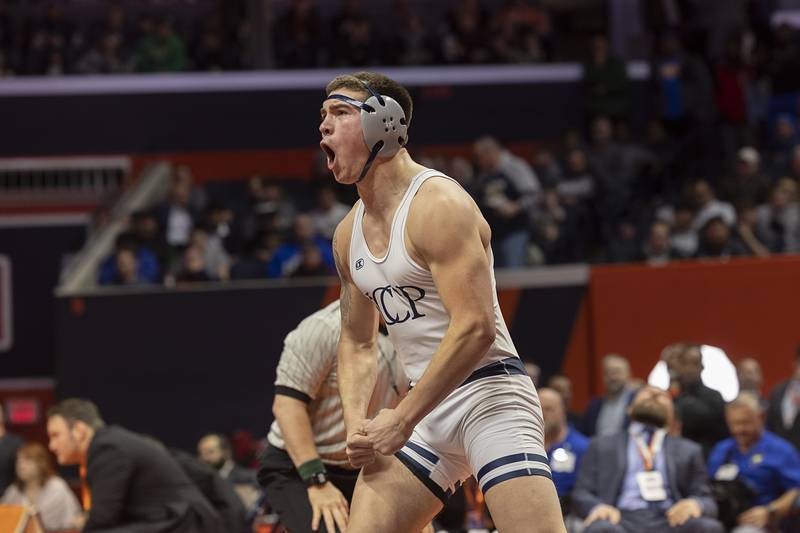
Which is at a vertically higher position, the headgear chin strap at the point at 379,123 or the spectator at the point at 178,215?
the headgear chin strap at the point at 379,123

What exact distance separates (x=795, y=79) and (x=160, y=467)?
36.9ft

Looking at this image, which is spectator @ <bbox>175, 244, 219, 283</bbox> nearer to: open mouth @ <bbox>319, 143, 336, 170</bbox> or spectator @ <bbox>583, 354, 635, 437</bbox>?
spectator @ <bbox>583, 354, 635, 437</bbox>

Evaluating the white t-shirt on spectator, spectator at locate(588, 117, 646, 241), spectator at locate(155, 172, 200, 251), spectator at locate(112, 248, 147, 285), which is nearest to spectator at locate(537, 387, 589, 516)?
the white t-shirt on spectator

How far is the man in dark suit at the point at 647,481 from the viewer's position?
786 centimetres

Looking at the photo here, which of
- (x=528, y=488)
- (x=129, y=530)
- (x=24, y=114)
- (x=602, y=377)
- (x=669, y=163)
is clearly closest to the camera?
(x=528, y=488)

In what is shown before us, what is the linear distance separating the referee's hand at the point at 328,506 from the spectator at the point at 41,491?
4.81 metres

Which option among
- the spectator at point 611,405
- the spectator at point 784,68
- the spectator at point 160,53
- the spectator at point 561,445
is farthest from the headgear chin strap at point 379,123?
the spectator at point 160,53

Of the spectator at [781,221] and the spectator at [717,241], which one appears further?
the spectator at [781,221]

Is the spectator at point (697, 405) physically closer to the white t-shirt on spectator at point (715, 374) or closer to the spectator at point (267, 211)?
the white t-shirt on spectator at point (715, 374)

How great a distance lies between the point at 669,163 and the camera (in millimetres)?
15539

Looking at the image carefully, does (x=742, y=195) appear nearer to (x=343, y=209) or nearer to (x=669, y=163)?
(x=669, y=163)

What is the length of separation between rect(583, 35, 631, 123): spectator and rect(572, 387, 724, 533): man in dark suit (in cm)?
862

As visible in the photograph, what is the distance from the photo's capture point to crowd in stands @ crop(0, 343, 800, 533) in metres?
7.85

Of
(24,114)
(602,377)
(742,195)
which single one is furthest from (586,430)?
(24,114)
